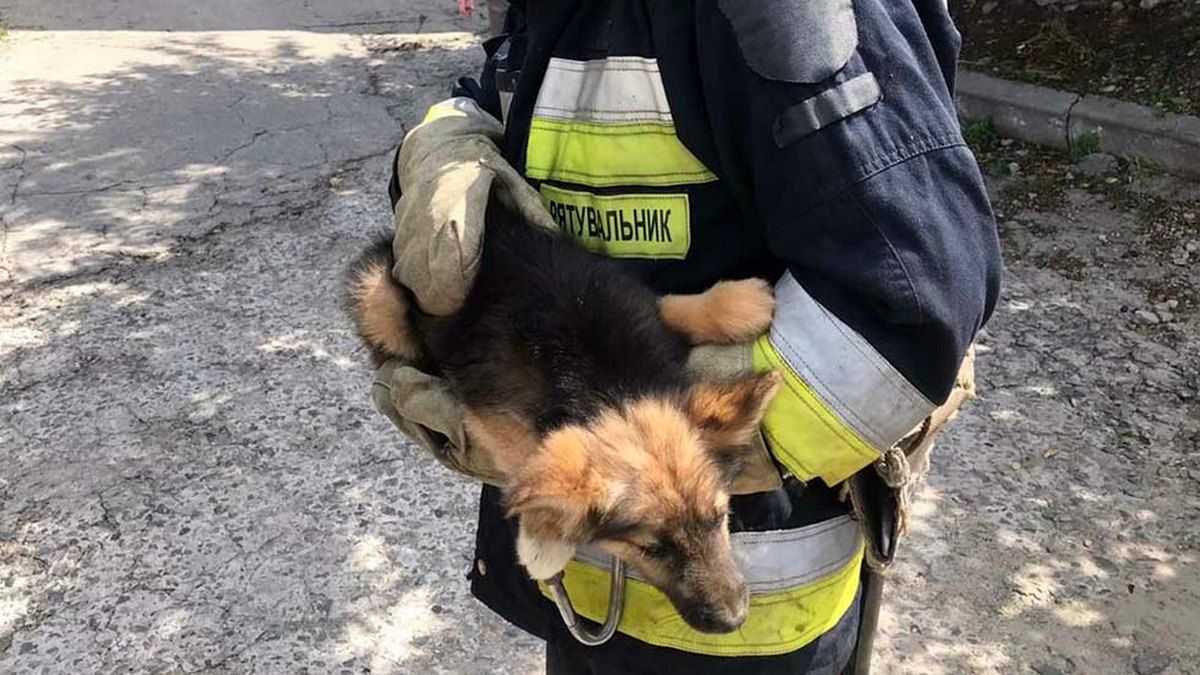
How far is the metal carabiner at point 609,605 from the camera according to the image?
1.73m

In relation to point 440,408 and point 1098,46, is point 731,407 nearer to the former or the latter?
point 440,408

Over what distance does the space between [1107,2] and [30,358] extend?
21.5 feet

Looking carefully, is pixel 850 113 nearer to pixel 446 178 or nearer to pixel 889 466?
pixel 889 466

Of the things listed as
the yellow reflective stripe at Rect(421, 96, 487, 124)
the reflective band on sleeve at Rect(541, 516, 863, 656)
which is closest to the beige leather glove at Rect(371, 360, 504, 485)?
the reflective band on sleeve at Rect(541, 516, 863, 656)

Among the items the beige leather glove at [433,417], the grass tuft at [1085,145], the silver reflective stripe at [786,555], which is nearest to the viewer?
the silver reflective stripe at [786,555]

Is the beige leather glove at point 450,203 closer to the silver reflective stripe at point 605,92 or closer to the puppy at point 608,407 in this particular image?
the puppy at point 608,407

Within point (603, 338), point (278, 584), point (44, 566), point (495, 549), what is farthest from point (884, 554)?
point (44, 566)

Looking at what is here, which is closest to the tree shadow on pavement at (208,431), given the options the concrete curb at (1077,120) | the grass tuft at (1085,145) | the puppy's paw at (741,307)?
the puppy's paw at (741,307)

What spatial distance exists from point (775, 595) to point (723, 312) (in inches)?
19.1

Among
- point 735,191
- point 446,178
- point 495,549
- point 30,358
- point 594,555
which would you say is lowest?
point 30,358

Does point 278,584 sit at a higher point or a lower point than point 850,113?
lower

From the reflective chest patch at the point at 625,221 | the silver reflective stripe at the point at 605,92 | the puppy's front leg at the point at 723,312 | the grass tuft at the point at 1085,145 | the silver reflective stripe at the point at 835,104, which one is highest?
the silver reflective stripe at the point at 835,104

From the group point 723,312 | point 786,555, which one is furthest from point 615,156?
point 786,555

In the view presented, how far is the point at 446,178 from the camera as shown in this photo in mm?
1802
